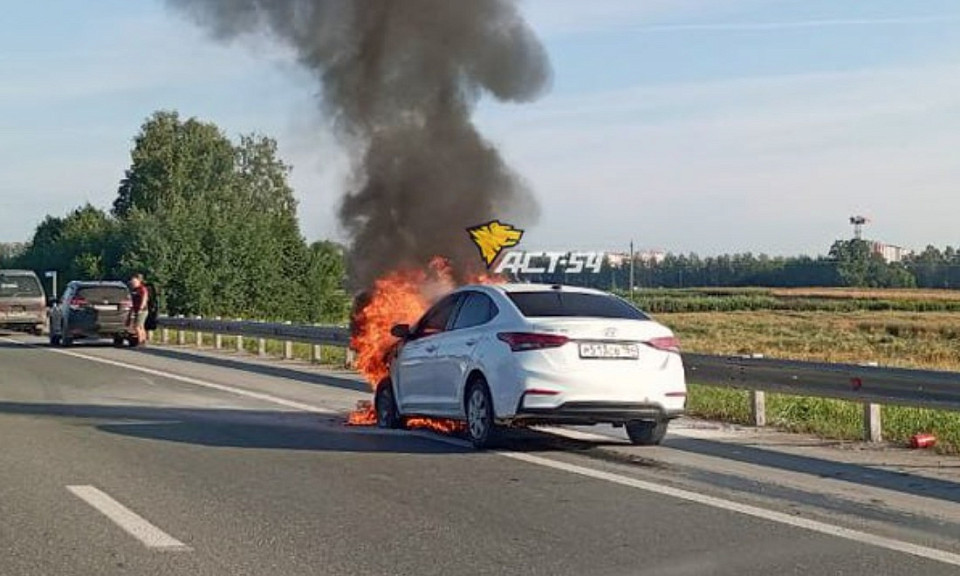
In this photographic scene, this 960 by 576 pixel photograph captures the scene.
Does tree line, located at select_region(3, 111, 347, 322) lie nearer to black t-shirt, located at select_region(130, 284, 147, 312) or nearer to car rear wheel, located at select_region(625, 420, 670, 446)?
black t-shirt, located at select_region(130, 284, 147, 312)

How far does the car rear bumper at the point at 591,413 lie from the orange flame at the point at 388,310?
3.33m

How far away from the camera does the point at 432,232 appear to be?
2173 cm

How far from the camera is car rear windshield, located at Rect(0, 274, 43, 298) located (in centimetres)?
4334

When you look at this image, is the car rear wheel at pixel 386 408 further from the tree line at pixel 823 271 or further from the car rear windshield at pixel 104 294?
the tree line at pixel 823 271

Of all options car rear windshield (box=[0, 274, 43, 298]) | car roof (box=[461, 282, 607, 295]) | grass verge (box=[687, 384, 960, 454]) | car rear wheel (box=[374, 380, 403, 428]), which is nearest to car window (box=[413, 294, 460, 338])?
car roof (box=[461, 282, 607, 295])

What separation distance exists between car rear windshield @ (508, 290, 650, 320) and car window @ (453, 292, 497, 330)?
25 cm

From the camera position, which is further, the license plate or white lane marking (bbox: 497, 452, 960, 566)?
the license plate

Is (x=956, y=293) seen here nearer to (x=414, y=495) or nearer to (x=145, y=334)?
(x=145, y=334)

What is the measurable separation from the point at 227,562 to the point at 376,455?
15.9 feet

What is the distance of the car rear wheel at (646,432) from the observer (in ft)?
42.0

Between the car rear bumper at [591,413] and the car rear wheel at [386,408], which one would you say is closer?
the car rear bumper at [591,413]

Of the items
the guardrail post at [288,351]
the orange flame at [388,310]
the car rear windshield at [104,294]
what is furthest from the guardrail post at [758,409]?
the car rear windshield at [104,294]

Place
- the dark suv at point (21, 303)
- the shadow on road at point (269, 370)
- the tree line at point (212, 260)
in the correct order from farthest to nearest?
the tree line at point (212, 260), the dark suv at point (21, 303), the shadow on road at point (269, 370)
